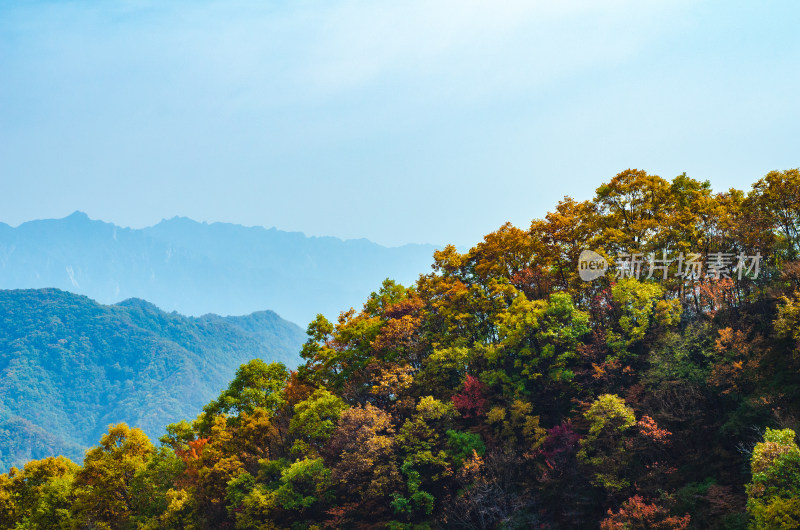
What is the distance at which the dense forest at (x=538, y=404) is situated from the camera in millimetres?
24594

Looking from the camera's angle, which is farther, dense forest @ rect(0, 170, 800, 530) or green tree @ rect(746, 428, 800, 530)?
dense forest @ rect(0, 170, 800, 530)

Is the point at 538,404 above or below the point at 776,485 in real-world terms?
above

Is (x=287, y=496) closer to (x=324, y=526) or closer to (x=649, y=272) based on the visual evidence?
(x=324, y=526)

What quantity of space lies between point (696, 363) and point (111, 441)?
38.6 m

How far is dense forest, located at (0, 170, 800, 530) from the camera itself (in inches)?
968

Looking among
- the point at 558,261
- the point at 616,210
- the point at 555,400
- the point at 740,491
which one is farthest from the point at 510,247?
the point at 740,491

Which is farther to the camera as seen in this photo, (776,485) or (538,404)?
(538,404)

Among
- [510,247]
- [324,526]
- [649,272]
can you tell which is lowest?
[324,526]

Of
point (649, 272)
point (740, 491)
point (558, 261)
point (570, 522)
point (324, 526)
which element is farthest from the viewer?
point (558, 261)

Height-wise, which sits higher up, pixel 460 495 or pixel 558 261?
pixel 558 261

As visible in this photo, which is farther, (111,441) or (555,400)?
(111,441)

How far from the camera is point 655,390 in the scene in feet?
86.7

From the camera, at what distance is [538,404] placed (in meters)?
31.4

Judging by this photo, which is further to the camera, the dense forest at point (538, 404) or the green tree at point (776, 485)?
the dense forest at point (538, 404)
